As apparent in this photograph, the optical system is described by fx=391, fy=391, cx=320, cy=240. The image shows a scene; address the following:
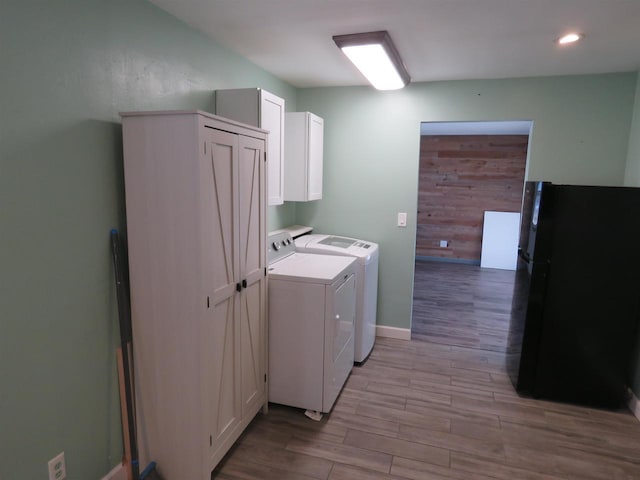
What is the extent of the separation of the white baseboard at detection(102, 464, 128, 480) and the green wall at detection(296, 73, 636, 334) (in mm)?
2618

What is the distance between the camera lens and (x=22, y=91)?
4.68 ft

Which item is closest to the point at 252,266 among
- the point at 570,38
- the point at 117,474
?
the point at 117,474

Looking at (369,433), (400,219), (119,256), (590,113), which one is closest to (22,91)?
(119,256)


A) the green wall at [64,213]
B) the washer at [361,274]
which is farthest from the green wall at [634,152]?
the green wall at [64,213]

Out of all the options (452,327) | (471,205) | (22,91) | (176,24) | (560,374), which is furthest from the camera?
(471,205)

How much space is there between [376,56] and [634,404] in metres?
2.99

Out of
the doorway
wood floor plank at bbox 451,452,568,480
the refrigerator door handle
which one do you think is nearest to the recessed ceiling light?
the refrigerator door handle

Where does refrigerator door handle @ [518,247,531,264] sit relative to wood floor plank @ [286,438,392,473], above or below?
above

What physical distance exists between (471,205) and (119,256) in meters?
6.73

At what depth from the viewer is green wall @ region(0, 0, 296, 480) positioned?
142cm

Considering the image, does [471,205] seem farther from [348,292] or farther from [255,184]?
[255,184]

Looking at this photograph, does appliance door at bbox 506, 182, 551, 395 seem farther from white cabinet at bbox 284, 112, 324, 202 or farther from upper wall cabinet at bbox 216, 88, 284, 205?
upper wall cabinet at bbox 216, 88, 284, 205

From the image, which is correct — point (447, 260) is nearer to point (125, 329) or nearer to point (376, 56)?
point (376, 56)

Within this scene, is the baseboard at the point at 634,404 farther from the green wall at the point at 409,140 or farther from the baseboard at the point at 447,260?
the baseboard at the point at 447,260
